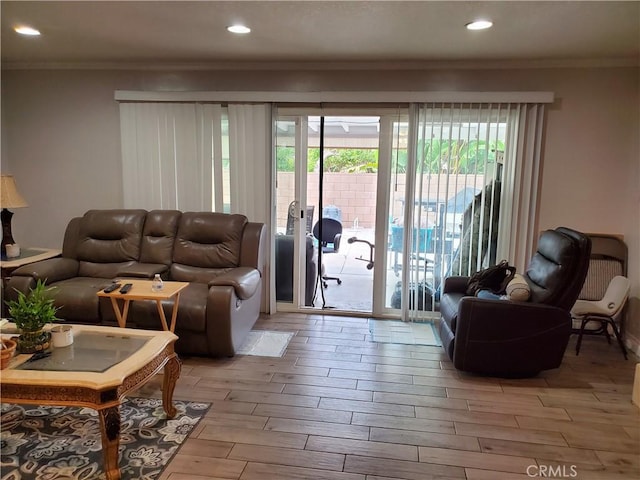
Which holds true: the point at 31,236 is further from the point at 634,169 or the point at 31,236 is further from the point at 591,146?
the point at 634,169

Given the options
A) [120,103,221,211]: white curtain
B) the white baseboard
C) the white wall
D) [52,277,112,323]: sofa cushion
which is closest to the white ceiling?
the white wall

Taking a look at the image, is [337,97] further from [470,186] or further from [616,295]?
[616,295]

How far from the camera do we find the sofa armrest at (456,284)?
12.0 feet

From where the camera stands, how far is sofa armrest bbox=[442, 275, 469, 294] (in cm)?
366

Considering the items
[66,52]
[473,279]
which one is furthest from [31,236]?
[473,279]

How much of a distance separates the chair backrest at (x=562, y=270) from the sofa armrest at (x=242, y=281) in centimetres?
203

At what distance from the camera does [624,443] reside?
232 cm

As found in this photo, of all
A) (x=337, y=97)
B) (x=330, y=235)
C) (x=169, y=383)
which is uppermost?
(x=337, y=97)

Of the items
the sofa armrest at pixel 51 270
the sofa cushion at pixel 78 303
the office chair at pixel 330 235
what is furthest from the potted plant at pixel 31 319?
the office chair at pixel 330 235

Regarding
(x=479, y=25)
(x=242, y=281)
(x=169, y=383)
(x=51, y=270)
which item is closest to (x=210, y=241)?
(x=242, y=281)

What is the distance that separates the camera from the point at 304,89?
4.05 m

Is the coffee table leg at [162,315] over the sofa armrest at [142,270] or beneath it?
beneath

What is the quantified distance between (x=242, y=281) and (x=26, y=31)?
96.4 inches

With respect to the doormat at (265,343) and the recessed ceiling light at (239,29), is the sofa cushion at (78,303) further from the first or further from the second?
the recessed ceiling light at (239,29)
